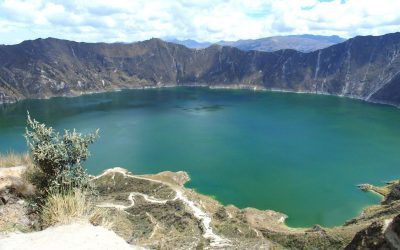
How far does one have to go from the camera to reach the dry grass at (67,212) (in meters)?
13.3

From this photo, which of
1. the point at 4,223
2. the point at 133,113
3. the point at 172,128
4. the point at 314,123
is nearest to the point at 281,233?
the point at 4,223

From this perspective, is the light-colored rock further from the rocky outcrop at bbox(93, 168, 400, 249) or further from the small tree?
the rocky outcrop at bbox(93, 168, 400, 249)

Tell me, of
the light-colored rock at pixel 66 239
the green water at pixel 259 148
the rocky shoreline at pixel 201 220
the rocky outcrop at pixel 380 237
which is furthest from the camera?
the green water at pixel 259 148

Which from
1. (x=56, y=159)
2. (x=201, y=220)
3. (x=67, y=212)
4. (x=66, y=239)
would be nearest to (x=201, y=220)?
(x=201, y=220)

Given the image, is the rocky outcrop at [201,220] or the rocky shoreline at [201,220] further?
the rocky outcrop at [201,220]

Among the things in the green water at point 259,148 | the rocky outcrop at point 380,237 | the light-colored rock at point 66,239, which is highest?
the rocky outcrop at point 380,237

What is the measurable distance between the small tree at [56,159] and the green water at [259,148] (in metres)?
51.6

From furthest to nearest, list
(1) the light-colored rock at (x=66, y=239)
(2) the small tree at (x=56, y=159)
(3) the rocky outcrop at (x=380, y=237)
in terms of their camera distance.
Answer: (2) the small tree at (x=56, y=159), (1) the light-colored rock at (x=66, y=239), (3) the rocky outcrop at (x=380, y=237)

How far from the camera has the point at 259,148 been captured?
107562 millimetres

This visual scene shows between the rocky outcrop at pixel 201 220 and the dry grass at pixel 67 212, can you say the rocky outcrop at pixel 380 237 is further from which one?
the rocky outcrop at pixel 201 220

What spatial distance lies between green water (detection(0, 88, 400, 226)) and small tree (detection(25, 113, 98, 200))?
51582mm

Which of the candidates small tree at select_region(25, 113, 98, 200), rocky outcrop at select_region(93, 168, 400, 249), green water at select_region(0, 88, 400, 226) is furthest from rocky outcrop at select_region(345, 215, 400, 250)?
green water at select_region(0, 88, 400, 226)

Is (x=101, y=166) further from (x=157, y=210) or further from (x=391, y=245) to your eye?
(x=391, y=245)

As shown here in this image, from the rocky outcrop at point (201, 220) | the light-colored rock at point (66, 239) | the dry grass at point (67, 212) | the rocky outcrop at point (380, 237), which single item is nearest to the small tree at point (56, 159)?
the dry grass at point (67, 212)
